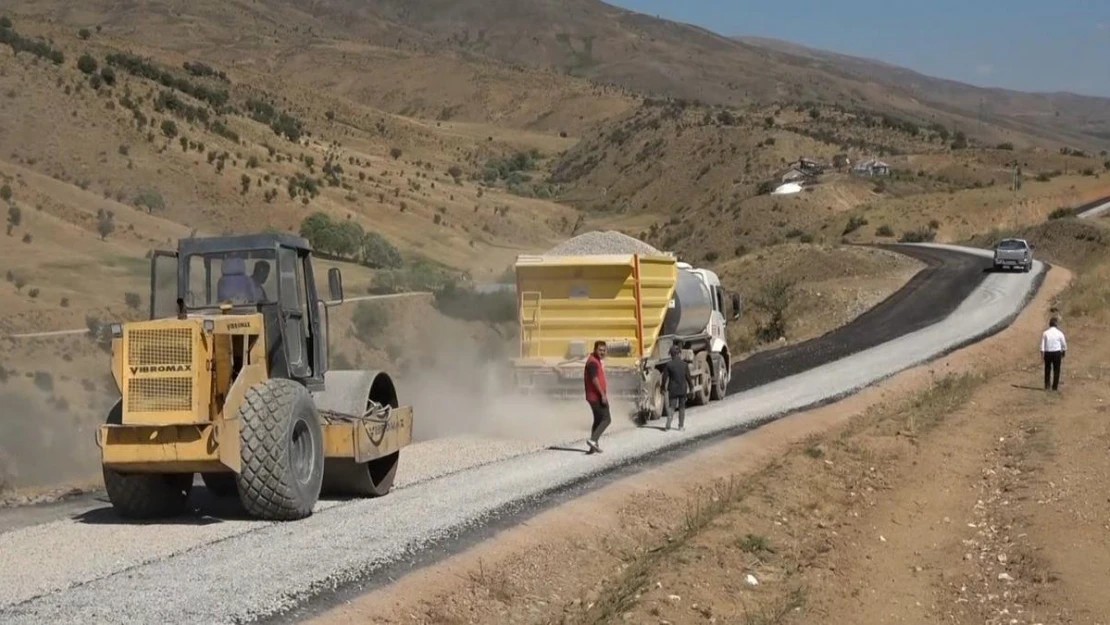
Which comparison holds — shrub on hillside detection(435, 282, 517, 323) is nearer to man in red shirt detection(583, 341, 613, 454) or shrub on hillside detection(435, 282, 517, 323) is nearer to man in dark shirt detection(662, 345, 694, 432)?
man in dark shirt detection(662, 345, 694, 432)

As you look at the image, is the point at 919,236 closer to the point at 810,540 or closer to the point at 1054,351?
the point at 1054,351

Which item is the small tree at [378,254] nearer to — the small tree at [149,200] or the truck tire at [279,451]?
the small tree at [149,200]

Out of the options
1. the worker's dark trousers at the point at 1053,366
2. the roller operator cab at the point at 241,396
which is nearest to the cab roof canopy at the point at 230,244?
the roller operator cab at the point at 241,396

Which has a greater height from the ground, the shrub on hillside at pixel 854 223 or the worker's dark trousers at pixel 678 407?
the shrub on hillside at pixel 854 223

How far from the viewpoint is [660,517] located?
16531mm

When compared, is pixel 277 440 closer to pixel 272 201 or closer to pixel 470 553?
pixel 470 553

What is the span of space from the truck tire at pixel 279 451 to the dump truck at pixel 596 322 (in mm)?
9997

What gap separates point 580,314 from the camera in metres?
24.3

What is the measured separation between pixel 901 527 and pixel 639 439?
522cm

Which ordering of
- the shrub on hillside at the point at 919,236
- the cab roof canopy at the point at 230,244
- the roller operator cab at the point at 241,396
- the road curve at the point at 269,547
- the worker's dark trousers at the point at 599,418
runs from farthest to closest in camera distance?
the shrub on hillside at the point at 919,236 < the worker's dark trousers at the point at 599,418 < the cab roof canopy at the point at 230,244 < the roller operator cab at the point at 241,396 < the road curve at the point at 269,547

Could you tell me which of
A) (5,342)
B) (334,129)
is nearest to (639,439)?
(5,342)

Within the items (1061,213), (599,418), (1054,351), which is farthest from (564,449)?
(1061,213)

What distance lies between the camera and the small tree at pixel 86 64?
7388 centimetres

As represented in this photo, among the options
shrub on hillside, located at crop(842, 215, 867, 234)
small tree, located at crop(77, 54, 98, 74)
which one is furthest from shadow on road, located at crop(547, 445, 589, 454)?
shrub on hillside, located at crop(842, 215, 867, 234)
